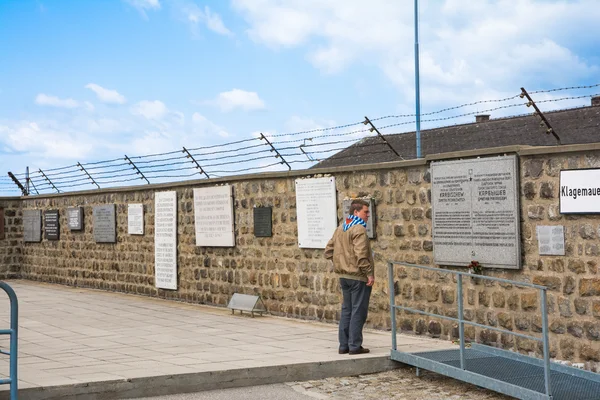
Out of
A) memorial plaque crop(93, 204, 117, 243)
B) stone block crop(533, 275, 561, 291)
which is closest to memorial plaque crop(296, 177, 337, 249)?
stone block crop(533, 275, 561, 291)

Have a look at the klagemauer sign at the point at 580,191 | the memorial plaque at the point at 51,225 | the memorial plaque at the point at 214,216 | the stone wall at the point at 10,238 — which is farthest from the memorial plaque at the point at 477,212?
the stone wall at the point at 10,238

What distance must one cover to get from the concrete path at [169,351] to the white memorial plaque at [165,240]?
1.75 metres

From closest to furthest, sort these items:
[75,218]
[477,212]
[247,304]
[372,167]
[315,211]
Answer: [477,212] → [372,167] → [315,211] → [247,304] → [75,218]

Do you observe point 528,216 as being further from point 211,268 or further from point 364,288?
point 211,268

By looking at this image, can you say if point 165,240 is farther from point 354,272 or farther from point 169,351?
point 354,272

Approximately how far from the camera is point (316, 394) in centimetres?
865

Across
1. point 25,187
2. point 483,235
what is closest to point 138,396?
point 483,235

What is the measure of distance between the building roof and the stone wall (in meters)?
9.26

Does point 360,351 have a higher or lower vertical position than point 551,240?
lower

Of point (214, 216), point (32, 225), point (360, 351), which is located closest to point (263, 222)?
point (214, 216)

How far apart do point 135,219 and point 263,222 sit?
4782mm

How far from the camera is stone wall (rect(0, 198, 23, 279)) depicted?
939 inches

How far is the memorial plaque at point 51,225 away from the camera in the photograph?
22047 millimetres

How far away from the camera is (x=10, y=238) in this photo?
24.0 metres
